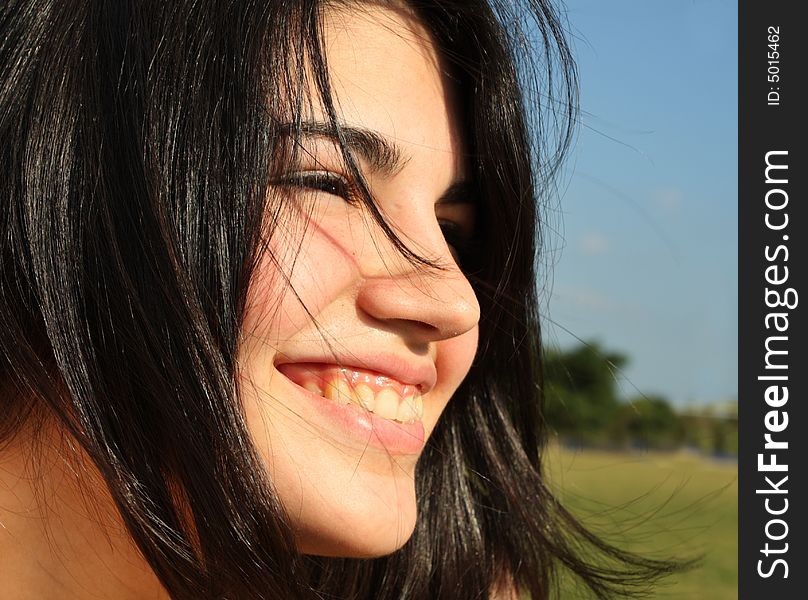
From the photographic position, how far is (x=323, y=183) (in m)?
1.58

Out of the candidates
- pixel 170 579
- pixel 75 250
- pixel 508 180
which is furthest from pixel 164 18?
pixel 170 579

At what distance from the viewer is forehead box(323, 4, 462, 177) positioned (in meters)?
1.60

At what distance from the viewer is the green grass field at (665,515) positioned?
2.66 m

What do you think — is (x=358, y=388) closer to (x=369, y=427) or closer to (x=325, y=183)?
(x=369, y=427)

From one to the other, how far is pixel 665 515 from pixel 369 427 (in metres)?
1.34

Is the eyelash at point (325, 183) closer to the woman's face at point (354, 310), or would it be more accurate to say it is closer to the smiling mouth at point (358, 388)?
the woman's face at point (354, 310)

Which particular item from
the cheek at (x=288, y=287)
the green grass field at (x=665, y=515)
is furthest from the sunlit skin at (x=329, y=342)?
the green grass field at (x=665, y=515)

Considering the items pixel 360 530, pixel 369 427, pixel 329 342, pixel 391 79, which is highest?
pixel 391 79

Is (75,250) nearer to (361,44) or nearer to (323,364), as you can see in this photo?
(323,364)

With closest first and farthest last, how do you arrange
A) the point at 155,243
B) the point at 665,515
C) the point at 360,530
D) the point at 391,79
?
1. the point at 155,243
2. the point at 360,530
3. the point at 391,79
4. the point at 665,515

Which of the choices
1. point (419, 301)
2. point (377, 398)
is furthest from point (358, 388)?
point (419, 301)

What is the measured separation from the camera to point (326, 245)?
5.11ft

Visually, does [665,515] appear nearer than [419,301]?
No
